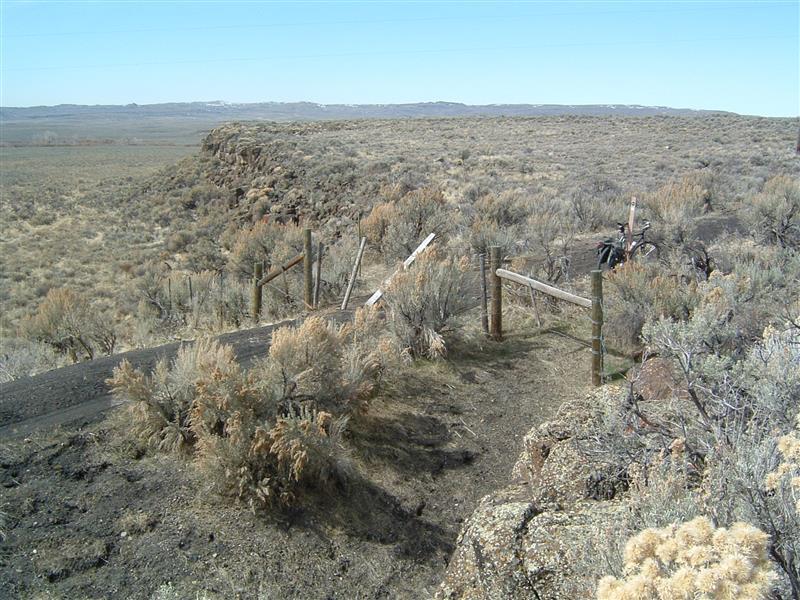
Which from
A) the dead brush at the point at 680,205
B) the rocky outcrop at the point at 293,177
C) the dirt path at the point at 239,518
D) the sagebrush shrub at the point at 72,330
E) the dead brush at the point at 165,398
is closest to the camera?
the dirt path at the point at 239,518

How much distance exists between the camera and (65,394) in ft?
23.1

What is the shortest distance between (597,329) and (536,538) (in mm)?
4049

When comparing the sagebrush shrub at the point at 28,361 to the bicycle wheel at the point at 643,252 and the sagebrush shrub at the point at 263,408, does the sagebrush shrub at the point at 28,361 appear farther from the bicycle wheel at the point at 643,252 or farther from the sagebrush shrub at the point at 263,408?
the bicycle wheel at the point at 643,252

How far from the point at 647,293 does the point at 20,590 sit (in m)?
7.41

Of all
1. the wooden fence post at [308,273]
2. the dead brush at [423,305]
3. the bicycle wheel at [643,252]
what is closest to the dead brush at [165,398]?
the dead brush at [423,305]

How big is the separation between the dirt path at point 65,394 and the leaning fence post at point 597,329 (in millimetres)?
3590

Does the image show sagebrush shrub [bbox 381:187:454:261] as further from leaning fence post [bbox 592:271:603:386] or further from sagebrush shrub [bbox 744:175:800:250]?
Answer: leaning fence post [bbox 592:271:603:386]

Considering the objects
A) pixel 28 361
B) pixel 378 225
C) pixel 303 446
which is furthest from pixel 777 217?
pixel 28 361

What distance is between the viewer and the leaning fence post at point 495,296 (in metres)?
8.73

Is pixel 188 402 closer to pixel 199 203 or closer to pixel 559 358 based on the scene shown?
pixel 559 358

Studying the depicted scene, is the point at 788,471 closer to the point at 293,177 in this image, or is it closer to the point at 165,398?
the point at 165,398

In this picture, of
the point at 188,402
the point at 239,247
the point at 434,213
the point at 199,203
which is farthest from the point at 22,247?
the point at 188,402

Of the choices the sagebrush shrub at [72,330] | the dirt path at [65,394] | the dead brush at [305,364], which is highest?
the dead brush at [305,364]

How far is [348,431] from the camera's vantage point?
627 cm
